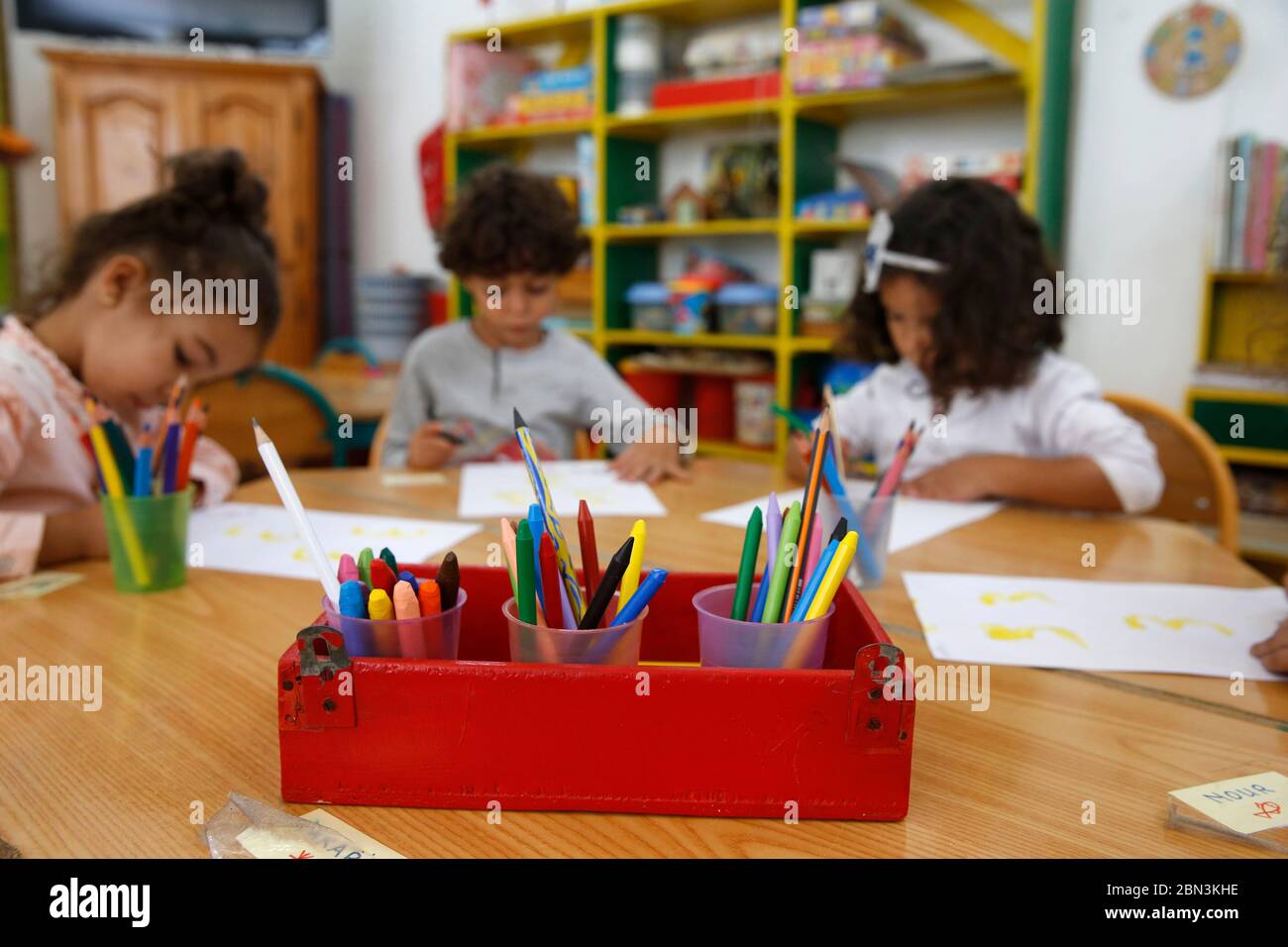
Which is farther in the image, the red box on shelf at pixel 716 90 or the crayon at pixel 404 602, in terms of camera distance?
the red box on shelf at pixel 716 90

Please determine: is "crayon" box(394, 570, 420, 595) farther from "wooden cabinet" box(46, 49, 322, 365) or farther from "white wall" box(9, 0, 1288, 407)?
"wooden cabinet" box(46, 49, 322, 365)

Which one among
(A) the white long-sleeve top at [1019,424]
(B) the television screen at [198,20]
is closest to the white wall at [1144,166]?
(A) the white long-sleeve top at [1019,424]

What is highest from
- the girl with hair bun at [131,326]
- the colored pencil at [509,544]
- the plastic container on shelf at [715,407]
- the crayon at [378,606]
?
the girl with hair bun at [131,326]

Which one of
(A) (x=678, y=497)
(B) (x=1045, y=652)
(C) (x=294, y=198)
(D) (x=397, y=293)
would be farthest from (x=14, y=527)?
(C) (x=294, y=198)

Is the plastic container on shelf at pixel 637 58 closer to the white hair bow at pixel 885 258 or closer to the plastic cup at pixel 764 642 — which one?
the white hair bow at pixel 885 258

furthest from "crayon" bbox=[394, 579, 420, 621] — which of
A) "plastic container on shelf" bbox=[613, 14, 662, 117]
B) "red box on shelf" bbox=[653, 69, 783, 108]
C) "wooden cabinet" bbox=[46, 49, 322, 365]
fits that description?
"wooden cabinet" bbox=[46, 49, 322, 365]

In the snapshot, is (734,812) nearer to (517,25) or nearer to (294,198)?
(517,25)

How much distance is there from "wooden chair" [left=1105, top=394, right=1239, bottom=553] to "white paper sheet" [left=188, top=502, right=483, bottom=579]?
1002 mm

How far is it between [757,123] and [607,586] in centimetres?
270

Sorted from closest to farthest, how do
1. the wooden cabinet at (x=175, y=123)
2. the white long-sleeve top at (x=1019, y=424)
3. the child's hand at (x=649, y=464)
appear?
the white long-sleeve top at (x=1019, y=424), the child's hand at (x=649, y=464), the wooden cabinet at (x=175, y=123)

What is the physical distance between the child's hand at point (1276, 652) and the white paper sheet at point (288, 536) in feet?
2.29

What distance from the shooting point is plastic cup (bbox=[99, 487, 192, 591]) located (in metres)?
0.85

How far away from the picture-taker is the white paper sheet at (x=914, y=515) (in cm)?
111

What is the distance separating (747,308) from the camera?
9.64 feet
